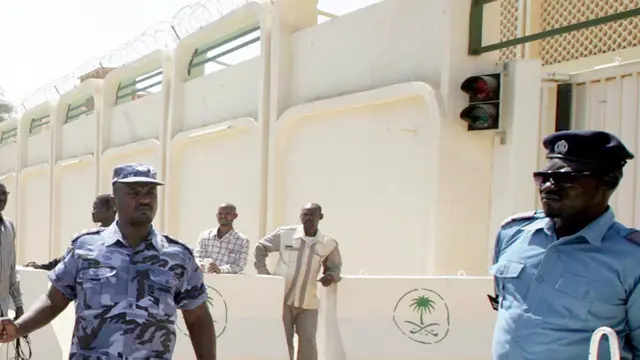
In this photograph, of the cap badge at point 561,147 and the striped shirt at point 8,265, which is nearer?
the cap badge at point 561,147

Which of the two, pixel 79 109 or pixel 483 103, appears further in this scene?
pixel 79 109

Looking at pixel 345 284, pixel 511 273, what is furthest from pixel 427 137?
pixel 511 273

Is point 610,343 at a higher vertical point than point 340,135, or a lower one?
lower

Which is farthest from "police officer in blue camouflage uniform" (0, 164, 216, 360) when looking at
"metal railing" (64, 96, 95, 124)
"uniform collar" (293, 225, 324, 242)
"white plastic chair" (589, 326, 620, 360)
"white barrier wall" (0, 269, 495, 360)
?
"metal railing" (64, 96, 95, 124)

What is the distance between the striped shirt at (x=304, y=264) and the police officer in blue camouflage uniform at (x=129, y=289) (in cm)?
305

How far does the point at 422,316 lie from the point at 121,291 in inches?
144

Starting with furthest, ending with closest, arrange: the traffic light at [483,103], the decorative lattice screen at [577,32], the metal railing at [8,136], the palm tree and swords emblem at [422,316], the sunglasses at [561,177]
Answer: the metal railing at [8,136], the decorative lattice screen at [577,32], the traffic light at [483,103], the palm tree and swords emblem at [422,316], the sunglasses at [561,177]

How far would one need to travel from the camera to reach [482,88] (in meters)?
7.40

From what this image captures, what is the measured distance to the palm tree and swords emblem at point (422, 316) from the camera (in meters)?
6.33

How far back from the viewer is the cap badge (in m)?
2.68

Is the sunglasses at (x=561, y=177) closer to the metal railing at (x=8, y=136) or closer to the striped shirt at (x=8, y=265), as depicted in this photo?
the striped shirt at (x=8, y=265)

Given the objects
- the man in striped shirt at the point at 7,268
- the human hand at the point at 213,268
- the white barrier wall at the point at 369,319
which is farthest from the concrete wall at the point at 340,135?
the man in striped shirt at the point at 7,268

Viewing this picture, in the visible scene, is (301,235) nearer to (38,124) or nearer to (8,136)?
(38,124)

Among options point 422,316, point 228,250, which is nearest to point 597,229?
point 422,316
